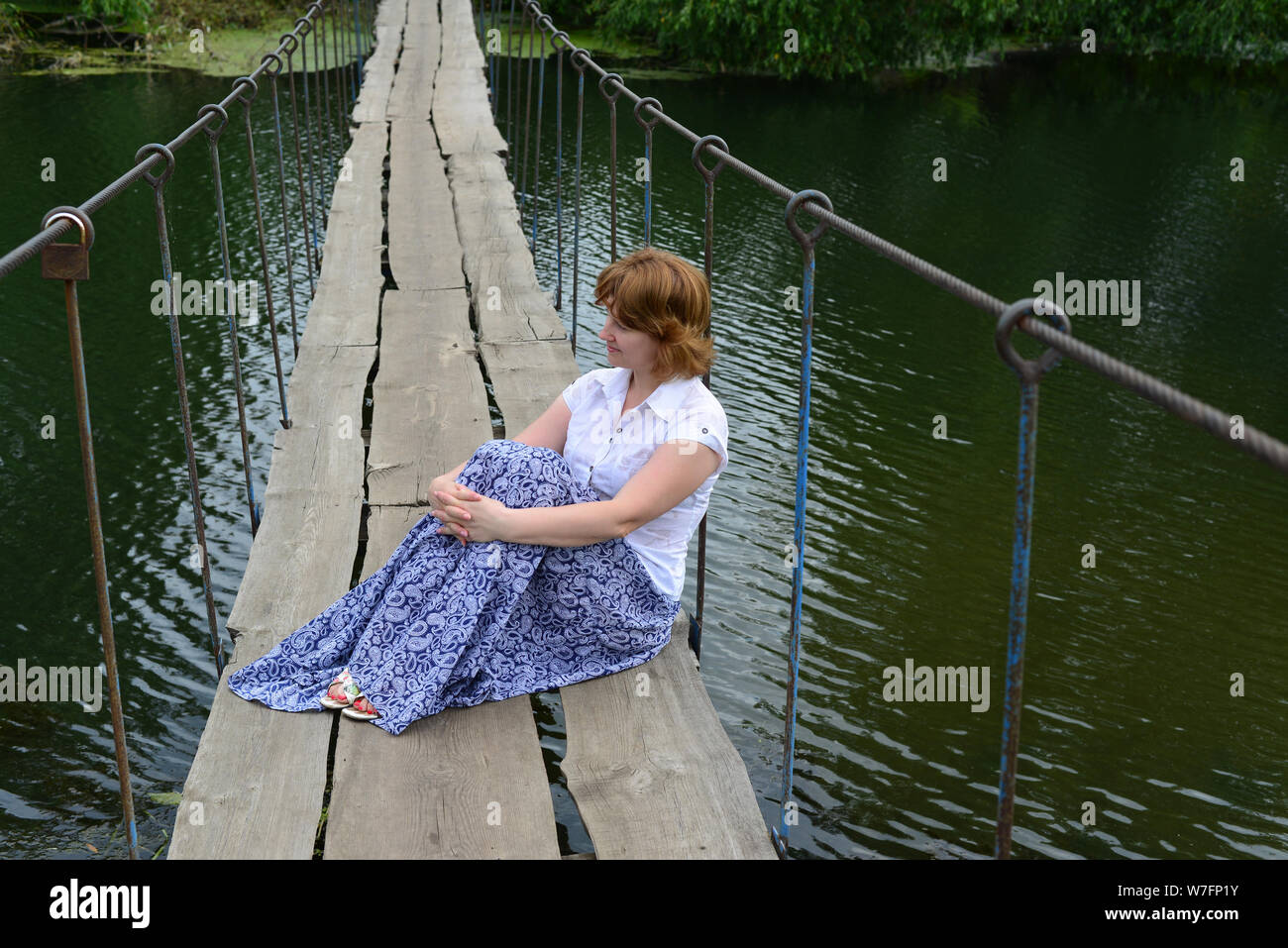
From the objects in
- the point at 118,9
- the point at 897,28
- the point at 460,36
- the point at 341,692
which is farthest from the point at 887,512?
the point at 118,9

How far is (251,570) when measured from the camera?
2.64 meters

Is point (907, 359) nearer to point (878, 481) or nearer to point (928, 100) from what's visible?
point (878, 481)

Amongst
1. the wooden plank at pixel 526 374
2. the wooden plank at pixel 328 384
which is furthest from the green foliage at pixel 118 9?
the wooden plank at pixel 526 374

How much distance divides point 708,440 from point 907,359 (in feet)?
14.9

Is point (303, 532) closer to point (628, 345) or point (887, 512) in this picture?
point (628, 345)

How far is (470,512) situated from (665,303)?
0.51m

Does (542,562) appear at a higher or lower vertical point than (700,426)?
lower

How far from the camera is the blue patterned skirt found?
218cm

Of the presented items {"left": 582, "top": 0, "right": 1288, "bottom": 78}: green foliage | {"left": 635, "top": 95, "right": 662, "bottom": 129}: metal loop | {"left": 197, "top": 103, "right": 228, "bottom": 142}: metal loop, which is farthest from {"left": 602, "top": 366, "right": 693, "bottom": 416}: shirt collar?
{"left": 582, "top": 0, "right": 1288, "bottom": 78}: green foliage

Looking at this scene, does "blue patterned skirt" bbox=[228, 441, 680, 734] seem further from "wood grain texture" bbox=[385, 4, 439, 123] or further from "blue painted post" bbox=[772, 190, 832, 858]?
"wood grain texture" bbox=[385, 4, 439, 123]

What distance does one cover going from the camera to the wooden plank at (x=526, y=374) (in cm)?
362

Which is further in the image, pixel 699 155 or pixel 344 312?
pixel 344 312

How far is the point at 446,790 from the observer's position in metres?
1.98

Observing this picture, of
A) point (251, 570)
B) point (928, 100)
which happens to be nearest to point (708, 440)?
point (251, 570)
